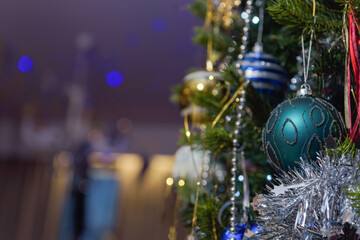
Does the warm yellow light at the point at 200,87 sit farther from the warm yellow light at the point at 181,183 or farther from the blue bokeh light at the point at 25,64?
the blue bokeh light at the point at 25,64

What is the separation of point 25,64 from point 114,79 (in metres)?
0.64

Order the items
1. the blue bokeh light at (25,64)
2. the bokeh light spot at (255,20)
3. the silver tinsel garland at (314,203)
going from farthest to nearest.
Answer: the blue bokeh light at (25,64) → the bokeh light spot at (255,20) → the silver tinsel garland at (314,203)

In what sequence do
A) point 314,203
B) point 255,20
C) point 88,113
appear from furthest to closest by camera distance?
point 88,113 → point 255,20 → point 314,203

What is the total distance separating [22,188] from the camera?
11.7ft

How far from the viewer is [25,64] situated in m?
2.49

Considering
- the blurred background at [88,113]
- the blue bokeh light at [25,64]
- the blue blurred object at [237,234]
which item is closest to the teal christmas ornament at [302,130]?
the blue blurred object at [237,234]

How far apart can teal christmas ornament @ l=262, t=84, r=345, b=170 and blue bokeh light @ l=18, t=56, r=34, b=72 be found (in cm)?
239

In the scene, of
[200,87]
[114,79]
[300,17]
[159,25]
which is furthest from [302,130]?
[114,79]

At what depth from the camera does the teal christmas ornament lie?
1.13 ft

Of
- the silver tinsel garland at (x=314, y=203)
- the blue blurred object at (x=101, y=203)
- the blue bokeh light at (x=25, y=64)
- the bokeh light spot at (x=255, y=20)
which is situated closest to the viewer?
the silver tinsel garland at (x=314, y=203)

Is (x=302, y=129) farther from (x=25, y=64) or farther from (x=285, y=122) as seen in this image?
(x=25, y=64)

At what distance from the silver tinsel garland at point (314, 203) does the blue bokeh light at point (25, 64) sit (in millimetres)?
2424

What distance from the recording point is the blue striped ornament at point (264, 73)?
1.66 ft

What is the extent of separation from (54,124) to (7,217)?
1017 millimetres
